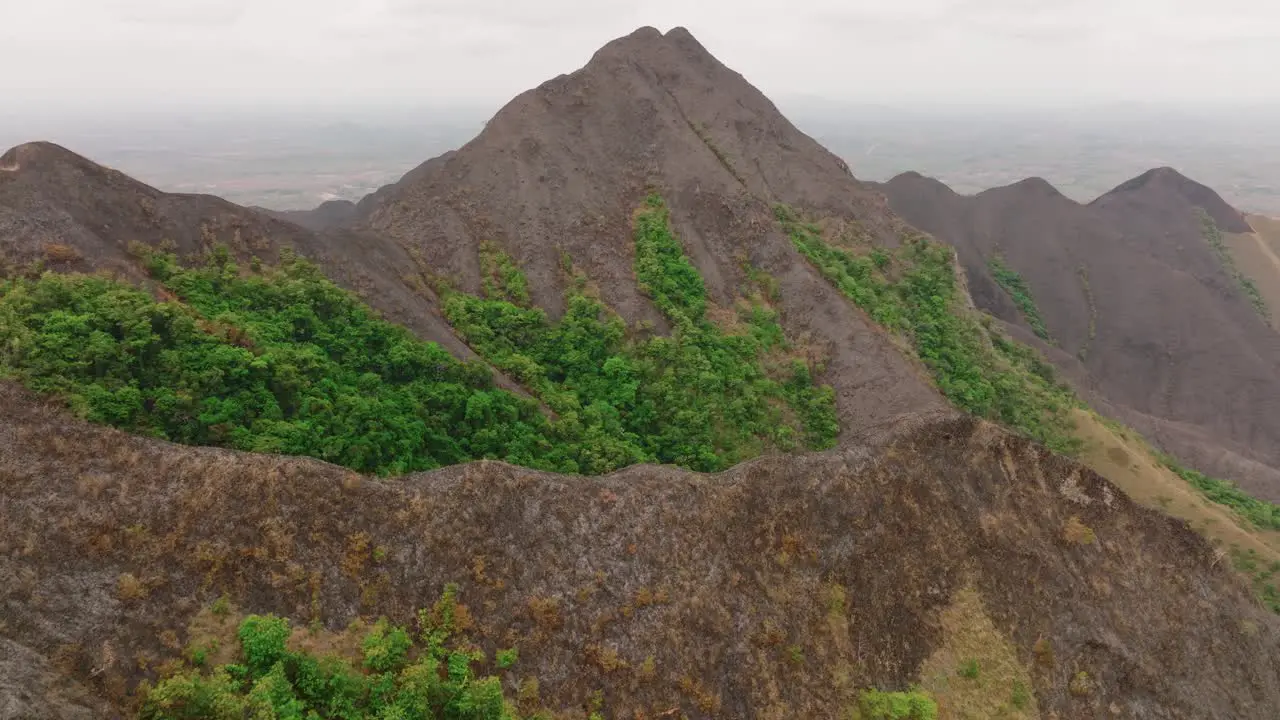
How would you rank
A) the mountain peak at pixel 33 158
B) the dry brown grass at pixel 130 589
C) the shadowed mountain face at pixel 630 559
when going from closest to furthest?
1. the dry brown grass at pixel 130 589
2. the shadowed mountain face at pixel 630 559
3. the mountain peak at pixel 33 158

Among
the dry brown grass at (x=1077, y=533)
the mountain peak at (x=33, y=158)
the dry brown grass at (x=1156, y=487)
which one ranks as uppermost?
the mountain peak at (x=33, y=158)

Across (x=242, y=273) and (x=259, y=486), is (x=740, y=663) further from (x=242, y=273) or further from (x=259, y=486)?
(x=242, y=273)

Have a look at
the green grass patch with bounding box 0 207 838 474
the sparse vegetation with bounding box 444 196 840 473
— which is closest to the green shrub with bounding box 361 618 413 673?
the green grass patch with bounding box 0 207 838 474

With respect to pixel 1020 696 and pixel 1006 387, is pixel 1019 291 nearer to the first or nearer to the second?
pixel 1006 387

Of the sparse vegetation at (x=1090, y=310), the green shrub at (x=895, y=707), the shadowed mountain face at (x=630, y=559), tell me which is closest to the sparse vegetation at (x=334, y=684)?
the shadowed mountain face at (x=630, y=559)

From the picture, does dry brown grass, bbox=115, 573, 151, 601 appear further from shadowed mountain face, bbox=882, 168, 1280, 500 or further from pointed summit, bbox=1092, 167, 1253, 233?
pointed summit, bbox=1092, 167, 1253, 233

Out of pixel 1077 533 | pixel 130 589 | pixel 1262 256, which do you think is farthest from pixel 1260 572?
pixel 1262 256

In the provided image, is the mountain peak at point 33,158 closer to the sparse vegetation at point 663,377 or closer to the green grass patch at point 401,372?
the green grass patch at point 401,372

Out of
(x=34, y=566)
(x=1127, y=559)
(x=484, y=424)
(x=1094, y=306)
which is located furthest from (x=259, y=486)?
(x=1094, y=306)
